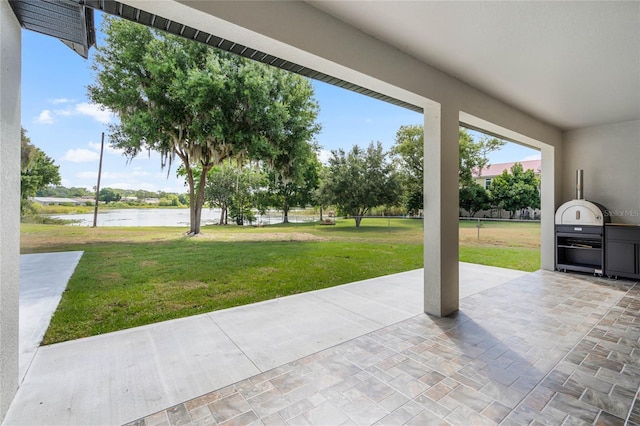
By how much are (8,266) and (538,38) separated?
4036 mm

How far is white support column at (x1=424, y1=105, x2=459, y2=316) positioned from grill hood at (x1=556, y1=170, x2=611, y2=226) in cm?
332

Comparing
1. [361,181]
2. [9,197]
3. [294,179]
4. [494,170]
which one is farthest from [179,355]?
[494,170]

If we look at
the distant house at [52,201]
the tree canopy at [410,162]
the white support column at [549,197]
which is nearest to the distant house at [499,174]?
the tree canopy at [410,162]

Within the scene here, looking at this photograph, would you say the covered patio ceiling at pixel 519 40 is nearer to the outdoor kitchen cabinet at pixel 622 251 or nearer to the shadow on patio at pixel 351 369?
the outdoor kitchen cabinet at pixel 622 251

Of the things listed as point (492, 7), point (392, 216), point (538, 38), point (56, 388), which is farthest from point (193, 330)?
point (392, 216)

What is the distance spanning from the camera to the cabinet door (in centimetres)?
439

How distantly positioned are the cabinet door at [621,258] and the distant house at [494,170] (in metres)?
4.50

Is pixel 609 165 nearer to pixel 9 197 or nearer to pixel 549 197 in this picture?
pixel 549 197

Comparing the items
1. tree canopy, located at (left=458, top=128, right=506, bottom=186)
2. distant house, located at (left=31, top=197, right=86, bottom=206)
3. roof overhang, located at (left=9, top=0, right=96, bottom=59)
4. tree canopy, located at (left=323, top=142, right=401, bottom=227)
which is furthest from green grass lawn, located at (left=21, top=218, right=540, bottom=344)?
tree canopy, located at (left=458, top=128, right=506, bottom=186)

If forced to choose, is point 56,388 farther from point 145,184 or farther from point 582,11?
point 582,11

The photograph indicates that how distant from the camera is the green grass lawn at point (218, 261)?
3876 millimetres

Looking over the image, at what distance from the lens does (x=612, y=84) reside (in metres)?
3.27

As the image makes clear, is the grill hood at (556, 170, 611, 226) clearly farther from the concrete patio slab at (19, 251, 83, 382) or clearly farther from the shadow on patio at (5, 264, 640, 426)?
the concrete patio slab at (19, 251, 83, 382)

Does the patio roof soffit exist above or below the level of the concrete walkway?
above
